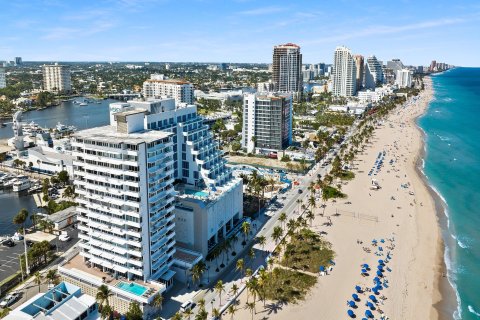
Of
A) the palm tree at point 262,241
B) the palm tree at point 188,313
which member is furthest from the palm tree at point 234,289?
the palm tree at point 262,241

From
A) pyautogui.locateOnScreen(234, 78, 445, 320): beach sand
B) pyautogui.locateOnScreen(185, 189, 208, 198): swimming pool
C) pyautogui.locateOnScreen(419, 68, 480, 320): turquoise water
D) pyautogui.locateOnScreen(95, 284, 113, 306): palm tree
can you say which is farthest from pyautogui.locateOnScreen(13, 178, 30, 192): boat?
pyautogui.locateOnScreen(419, 68, 480, 320): turquoise water

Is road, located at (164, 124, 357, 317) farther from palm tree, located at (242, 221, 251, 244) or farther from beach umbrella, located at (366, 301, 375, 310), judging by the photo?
beach umbrella, located at (366, 301, 375, 310)

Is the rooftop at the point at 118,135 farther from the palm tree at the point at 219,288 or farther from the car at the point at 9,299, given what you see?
the car at the point at 9,299

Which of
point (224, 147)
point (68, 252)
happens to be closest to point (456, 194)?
point (224, 147)

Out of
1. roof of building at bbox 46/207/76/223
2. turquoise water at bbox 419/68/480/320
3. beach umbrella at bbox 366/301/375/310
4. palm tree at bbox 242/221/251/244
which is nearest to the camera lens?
beach umbrella at bbox 366/301/375/310

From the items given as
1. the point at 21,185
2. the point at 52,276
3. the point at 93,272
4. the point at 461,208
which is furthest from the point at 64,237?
the point at 461,208

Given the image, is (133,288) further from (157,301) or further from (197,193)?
(197,193)
